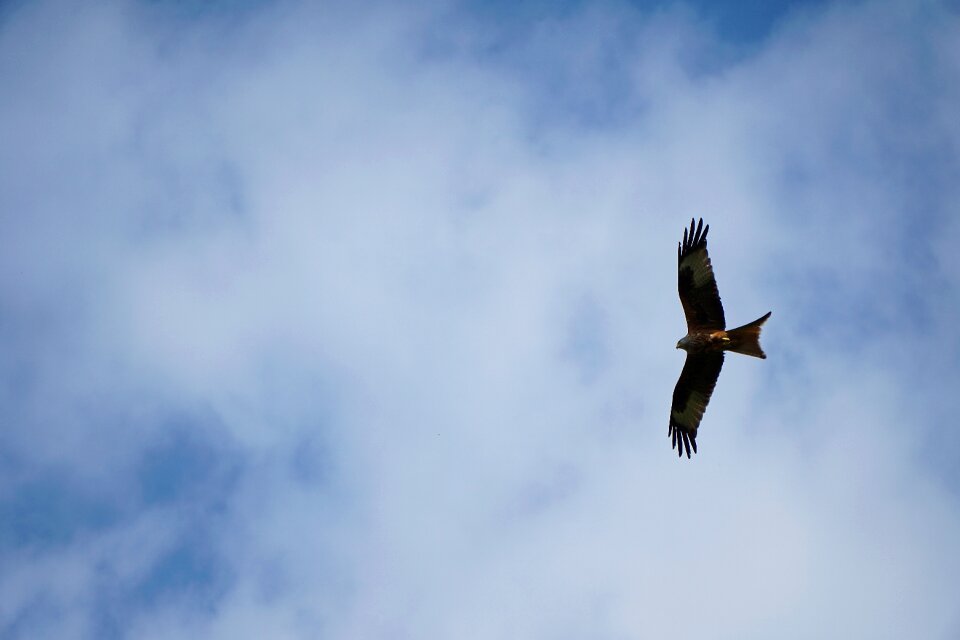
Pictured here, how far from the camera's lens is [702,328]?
14.9 meters

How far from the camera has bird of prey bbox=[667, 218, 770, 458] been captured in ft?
46.7

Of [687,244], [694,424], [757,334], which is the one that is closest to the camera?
[757,334]

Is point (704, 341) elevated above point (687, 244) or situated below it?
below

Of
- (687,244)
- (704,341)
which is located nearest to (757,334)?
(704,341)

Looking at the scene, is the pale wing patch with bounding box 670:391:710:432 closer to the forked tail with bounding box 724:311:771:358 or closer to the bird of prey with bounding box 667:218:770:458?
the bird of prey with bounding box 667:218:770:458

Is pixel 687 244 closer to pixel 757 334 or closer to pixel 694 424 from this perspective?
pixel 757 334

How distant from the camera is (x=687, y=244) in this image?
15.2 meters

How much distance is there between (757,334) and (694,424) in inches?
114

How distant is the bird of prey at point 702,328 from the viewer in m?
14.2

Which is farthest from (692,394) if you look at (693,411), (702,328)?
(702,328)

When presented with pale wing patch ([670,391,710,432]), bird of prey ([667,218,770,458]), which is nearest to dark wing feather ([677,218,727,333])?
bird of prey ([667,218,770,458])

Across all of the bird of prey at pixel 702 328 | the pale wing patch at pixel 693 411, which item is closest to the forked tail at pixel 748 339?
the bird of prey at pixel 702 328

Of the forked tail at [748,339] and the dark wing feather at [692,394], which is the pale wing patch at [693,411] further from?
the forked tail at [748,339]

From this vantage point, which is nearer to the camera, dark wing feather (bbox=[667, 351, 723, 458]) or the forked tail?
the forked tail
